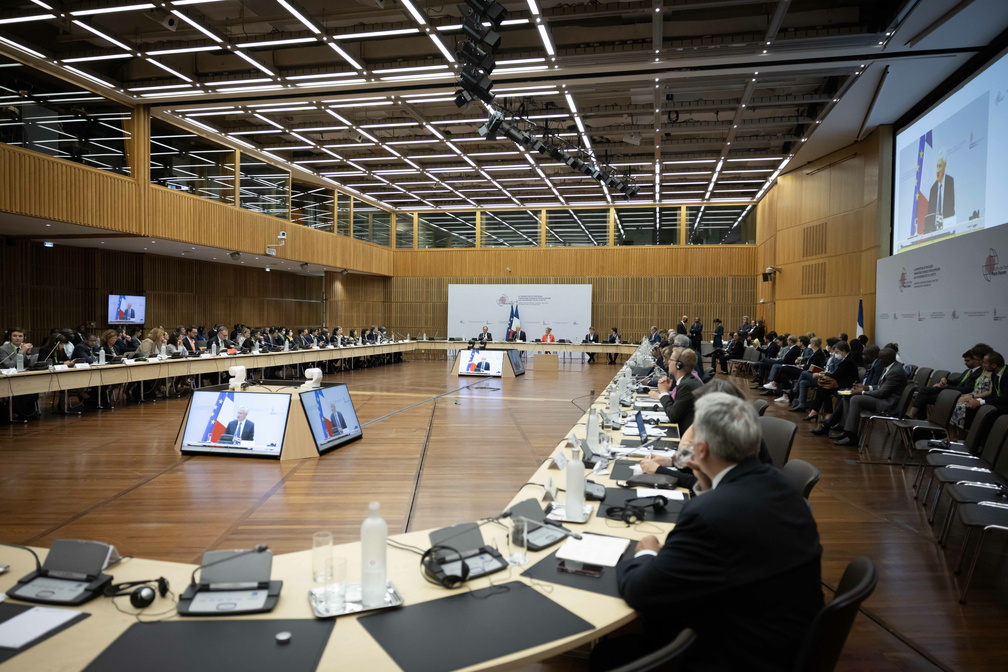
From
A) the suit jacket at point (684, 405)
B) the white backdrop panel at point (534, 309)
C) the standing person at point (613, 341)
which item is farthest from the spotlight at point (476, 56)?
the white backdrop panel at point (534, 309)

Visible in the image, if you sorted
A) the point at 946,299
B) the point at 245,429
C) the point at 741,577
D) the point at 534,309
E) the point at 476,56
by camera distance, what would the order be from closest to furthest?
the point at 741,577 → the point at 245,429 → the point at 476,56 → the point at 946,299 → the point at 534,309

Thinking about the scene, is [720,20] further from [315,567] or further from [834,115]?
[315,567]

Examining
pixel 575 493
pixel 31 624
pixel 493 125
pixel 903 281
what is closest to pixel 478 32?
pixel 493 125

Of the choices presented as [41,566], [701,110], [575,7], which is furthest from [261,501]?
[701,110]

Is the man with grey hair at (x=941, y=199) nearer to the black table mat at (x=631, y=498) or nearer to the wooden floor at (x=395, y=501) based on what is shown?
the wooden floor at (x=395, y=501)

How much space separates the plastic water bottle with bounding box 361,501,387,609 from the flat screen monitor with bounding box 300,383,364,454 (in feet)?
15.5

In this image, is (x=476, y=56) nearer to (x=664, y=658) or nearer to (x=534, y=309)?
(x=664, y=658)

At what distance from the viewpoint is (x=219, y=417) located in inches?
250

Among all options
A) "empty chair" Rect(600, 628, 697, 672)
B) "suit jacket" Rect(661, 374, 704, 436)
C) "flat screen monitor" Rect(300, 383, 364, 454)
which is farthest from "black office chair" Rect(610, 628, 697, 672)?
"flat screen monitor" Rect(300, 383, 364, 454)

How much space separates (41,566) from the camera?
2010mm

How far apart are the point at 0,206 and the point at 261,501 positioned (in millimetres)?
8242

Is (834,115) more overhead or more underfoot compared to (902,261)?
more overhead

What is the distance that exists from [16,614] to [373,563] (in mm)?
1057

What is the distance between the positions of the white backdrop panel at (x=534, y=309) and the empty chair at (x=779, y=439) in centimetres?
1778
